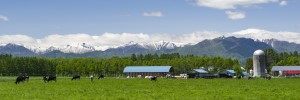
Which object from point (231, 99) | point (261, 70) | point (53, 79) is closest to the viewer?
point (231, 99)

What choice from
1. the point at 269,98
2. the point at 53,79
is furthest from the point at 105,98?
the point at 53,79

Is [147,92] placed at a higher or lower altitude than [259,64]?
lower

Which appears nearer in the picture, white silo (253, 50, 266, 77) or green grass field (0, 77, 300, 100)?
green grass field (0, 77, 300, 100)

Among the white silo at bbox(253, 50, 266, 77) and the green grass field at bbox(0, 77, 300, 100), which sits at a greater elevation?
the white silo at bbox(253, 50, 266, 77)

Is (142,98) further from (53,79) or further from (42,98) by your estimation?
(53,79)

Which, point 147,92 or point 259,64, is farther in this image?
point 259,64

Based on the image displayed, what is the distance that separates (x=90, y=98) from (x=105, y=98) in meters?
1.16

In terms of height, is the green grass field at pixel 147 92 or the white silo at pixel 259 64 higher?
the white silo at pixel 259 64

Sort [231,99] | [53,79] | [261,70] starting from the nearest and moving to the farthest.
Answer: [231,99] < [53,79] < [261,70]

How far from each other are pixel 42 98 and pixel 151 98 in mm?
8523

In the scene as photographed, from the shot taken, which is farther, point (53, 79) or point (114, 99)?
point (53, 79)

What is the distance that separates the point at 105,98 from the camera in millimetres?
36594

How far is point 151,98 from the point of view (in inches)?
1433

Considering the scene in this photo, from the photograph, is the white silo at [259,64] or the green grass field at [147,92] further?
the white silo at [259,64]
